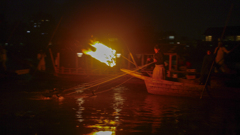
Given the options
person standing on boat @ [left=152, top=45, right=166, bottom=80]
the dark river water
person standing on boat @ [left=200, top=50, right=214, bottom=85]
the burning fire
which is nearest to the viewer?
the dark river water

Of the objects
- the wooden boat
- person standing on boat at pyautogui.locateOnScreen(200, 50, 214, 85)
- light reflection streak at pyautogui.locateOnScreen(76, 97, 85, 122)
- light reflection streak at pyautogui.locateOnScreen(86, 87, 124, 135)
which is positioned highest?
person standing on boat at pyautogui.locateOnScreen(200, 50, 214, 85)

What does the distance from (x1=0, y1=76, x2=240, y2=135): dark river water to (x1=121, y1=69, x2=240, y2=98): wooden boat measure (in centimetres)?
48

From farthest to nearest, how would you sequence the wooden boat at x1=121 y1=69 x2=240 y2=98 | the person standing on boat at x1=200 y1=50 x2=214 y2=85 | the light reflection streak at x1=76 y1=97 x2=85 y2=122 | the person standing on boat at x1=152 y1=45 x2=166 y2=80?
1. the person standing on boat at x1=152 y1=45 x2=166 y2=80
2. the person standing on boat at x1=200 y1=50 x2=214 y2=85
3. the wooden boat at x1=121 y1=69 x2=240 y2=98
4. the light reflection streak at x1=76 y1=97 x2=85 y2=122

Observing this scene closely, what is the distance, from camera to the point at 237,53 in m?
33.8

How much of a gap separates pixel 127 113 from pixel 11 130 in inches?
151

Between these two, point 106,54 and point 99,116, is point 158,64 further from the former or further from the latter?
point 99,116

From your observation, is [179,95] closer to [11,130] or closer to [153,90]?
[153,90]

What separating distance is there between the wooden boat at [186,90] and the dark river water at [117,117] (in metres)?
0.48

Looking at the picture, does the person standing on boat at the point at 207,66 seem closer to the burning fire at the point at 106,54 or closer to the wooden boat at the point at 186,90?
the wooden boat at the point at 186,90

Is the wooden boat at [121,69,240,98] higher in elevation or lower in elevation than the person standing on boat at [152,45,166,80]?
lower

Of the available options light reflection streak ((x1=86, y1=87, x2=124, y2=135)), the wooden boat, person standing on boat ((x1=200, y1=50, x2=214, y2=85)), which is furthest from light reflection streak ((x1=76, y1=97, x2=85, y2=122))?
person standing on boat ((x1=200, y1=50, x2=214, y2=85))

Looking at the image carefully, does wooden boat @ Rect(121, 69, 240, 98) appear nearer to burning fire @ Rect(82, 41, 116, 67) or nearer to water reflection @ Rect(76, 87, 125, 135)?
water reflection @ Rect(76, 87, 125, 135)

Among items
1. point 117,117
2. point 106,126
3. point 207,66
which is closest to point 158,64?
point 207,66

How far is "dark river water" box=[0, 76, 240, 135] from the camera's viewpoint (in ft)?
20.2
